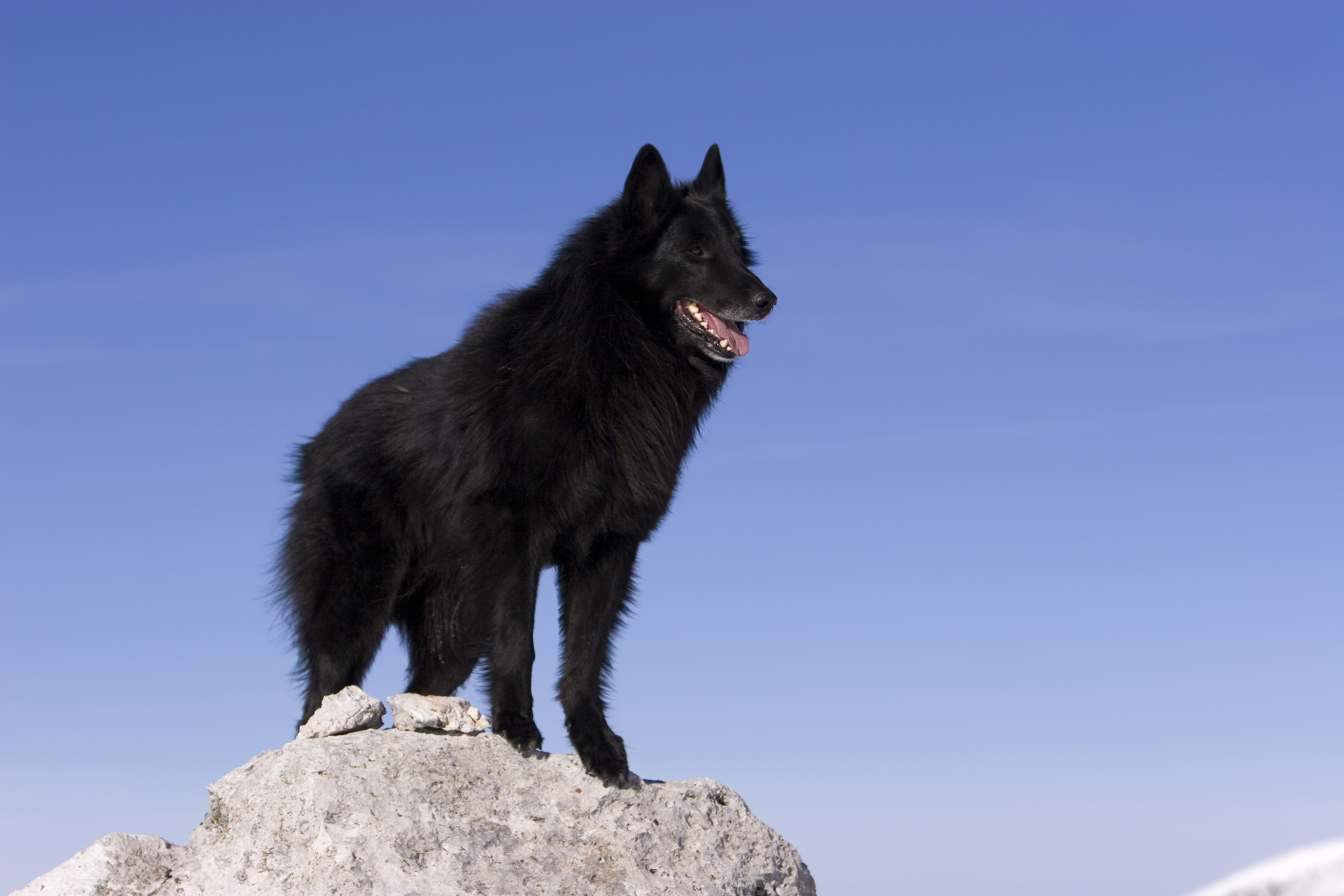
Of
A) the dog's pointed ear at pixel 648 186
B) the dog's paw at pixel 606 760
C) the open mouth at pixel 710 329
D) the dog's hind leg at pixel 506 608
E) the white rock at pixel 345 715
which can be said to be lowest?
the dog's paw at pixel 606 760

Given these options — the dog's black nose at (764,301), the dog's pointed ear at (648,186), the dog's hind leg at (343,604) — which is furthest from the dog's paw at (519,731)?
the dog's pointed ear at (648,186)

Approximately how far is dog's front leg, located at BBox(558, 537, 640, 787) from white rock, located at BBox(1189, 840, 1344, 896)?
2.69 meters

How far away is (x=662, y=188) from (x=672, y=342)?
0.78 m

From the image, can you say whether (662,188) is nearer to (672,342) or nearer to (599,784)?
(672,342)

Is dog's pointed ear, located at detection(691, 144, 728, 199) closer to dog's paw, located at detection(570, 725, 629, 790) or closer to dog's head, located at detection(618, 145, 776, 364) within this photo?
dog's head, located at detection(618, 145, 776, 364)

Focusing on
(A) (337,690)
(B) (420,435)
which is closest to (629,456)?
(B) (420,435)

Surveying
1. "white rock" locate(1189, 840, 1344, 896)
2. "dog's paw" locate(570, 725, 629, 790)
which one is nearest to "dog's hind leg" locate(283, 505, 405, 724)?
"dog's paw" locate(570, 725, 629, 790)

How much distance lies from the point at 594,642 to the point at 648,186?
2.29 m

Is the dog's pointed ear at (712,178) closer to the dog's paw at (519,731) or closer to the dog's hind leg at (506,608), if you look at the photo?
the dog's hind leg at (506,608)

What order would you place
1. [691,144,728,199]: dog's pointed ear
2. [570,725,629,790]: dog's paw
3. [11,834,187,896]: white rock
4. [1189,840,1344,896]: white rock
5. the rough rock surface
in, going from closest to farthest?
[1189,840,1344,896]: white rock < the rough rock surface < [11,834,187,896]: white rock < [570,725,629,790]: dog's paw < [691,144,728,199]: dog's pointed ear

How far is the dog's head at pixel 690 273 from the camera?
6.13 meters

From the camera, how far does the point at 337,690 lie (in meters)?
6.77

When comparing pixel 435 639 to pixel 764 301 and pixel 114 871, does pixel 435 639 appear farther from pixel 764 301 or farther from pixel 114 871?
pixel 764 301

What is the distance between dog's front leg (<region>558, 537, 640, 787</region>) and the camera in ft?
18.7
